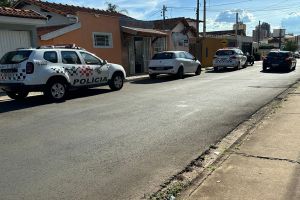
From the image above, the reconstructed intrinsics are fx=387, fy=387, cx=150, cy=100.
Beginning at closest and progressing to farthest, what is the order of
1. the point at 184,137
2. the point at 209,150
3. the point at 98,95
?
the point at 209,150 < the point at 184,137 < the point at 98,95

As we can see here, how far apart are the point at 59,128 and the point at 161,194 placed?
13.8 ft

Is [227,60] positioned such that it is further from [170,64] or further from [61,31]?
[61,31]

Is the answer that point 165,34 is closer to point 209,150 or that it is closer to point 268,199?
point 209,150

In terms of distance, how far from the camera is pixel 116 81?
609 inches

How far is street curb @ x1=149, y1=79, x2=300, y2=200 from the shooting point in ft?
14.8

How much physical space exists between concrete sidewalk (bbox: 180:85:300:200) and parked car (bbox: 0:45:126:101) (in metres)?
7.27

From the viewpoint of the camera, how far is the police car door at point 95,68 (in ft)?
45.5

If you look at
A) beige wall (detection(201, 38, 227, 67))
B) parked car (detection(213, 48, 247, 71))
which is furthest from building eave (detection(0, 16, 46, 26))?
beige wall (detection(201, 38, 227, 67))

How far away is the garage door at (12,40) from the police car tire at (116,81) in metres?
4.13

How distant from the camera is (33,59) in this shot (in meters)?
11.9

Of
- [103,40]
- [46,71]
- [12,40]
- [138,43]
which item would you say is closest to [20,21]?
[12,40]

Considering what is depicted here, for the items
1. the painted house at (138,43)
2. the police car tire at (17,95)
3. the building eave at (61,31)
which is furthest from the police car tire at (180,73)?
the police car tire at (17,95)

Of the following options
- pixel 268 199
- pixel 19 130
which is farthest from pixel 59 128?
pixel 268 199

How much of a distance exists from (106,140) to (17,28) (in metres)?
10.6
